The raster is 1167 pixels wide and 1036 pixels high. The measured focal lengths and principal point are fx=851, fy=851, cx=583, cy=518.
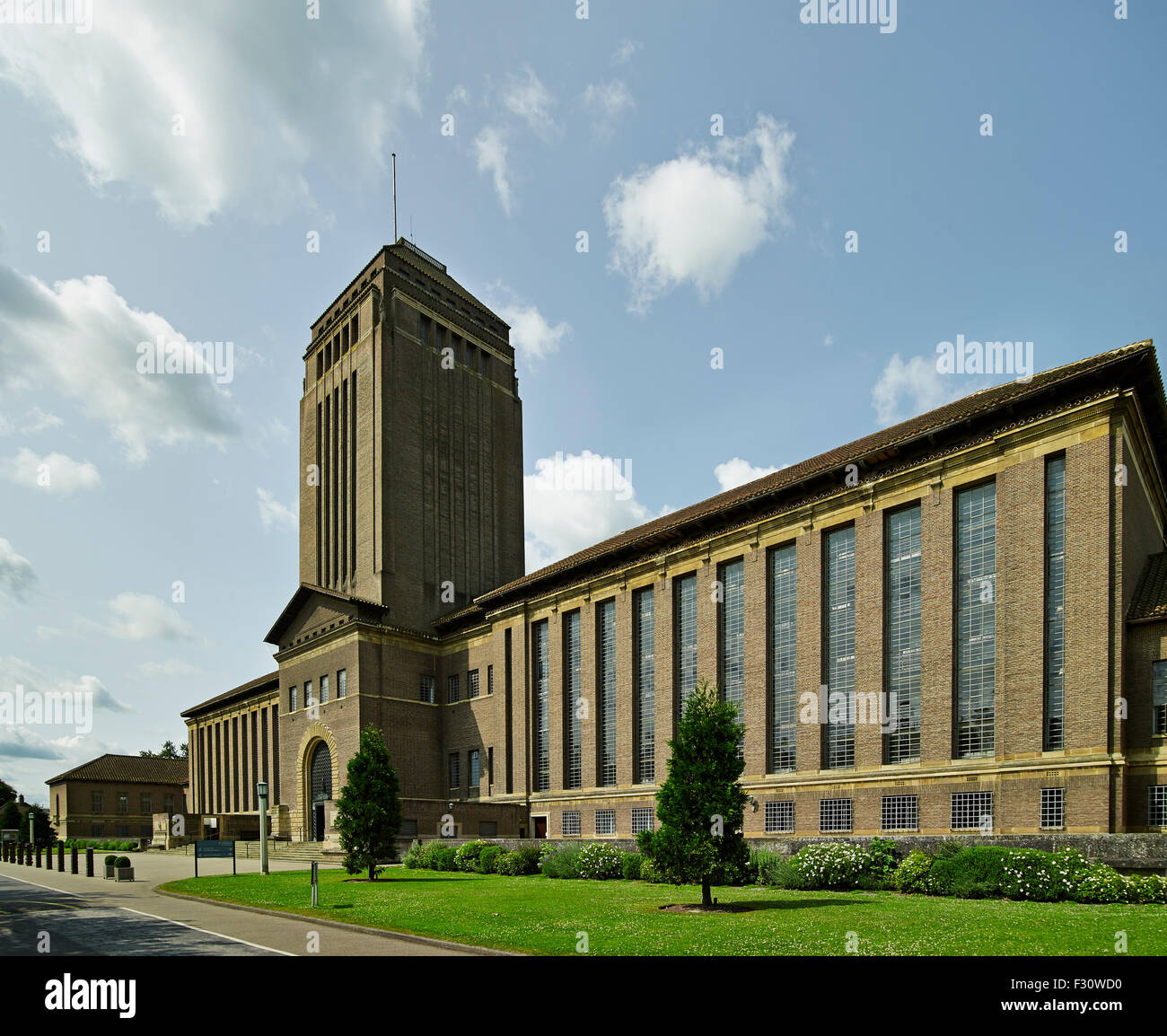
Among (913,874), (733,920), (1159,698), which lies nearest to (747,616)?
(1159,698)

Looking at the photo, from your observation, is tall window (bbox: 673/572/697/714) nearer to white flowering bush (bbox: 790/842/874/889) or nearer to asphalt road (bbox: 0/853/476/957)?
white flowering bush (bbox: 790/842/874/889)

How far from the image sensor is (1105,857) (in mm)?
21266

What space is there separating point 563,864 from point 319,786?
2983cm

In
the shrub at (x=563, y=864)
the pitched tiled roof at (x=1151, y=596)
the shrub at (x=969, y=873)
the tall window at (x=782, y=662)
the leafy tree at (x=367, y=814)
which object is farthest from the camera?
the tall window at (x=782, y=662)

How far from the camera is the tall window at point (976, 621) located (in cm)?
2955

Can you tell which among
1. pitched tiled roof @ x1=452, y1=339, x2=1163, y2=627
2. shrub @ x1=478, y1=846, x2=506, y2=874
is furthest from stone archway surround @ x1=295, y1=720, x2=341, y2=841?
shrub @ x1=478, y1=846, x2=506, y2=874

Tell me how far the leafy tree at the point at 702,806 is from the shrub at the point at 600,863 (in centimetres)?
934

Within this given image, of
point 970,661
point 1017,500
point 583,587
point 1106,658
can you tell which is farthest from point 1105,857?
point 583,587

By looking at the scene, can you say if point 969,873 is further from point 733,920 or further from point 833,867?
point 733,920

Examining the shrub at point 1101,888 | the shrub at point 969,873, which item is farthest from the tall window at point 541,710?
the shrub at point 1101,888

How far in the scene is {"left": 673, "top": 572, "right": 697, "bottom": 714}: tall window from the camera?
134ft

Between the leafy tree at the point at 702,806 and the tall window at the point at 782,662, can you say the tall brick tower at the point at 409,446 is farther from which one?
the leafy tree at the point at 702,806

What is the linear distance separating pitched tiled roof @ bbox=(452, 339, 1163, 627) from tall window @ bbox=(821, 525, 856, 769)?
3.40m
